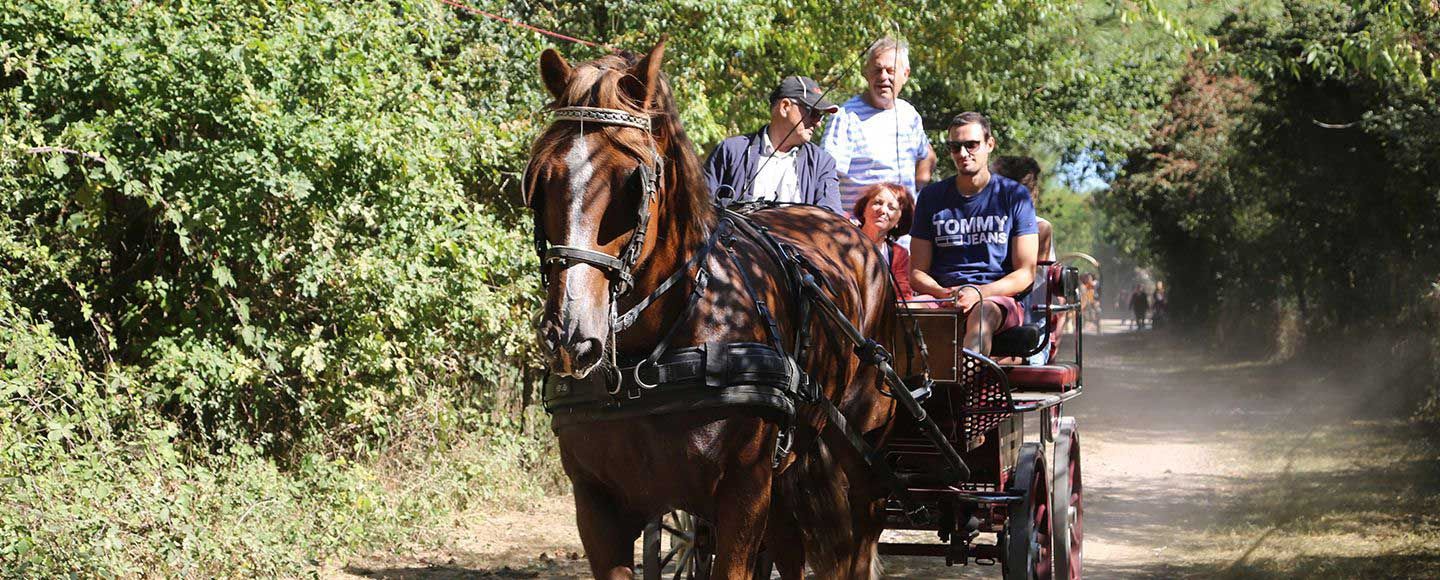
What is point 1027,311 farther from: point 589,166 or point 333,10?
point 333,10

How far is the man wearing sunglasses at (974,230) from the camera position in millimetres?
6387

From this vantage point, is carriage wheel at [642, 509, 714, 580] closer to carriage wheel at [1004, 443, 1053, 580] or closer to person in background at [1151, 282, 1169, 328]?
carriage wheel at [1004, 443, 1053, 580]

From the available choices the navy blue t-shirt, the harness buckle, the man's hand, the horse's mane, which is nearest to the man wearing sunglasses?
the navy blue t-shirt

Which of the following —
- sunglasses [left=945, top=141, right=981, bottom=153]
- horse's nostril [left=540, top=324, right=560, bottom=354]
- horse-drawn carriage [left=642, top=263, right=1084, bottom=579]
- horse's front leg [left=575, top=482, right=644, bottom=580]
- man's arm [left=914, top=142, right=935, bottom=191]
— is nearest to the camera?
horse's nostril [left=540, top=324, right=560, bottom=354]

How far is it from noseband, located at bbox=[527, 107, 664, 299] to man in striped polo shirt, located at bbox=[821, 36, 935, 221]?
317cm

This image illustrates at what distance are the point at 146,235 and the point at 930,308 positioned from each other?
15.1ft

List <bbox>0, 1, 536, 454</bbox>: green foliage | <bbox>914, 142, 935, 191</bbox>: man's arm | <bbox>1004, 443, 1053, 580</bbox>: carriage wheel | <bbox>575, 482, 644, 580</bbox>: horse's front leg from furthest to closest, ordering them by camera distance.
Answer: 1. <bbox>914, 142, 935, 191</bbox>: man's arm
2. <bbox>0, 1, 536, 454</bbox>: green foliage
3. <bbox>1004, 443, 1053, 580</bbox>: carriage wheel
4. <bbox>575, 482, 644, 580</bbox>: horse's front leg

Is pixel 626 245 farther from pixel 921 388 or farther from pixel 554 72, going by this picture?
pixel 921 388

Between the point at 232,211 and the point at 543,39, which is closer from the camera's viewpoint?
the point at 232,211

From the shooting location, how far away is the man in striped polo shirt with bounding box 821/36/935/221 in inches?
284

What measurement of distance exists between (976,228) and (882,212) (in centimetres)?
51

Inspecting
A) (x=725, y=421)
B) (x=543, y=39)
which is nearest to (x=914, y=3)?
(x=543, y=39)

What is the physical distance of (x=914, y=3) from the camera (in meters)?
14.4

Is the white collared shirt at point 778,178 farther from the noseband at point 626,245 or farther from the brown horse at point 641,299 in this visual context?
the noseband at point 626,245
